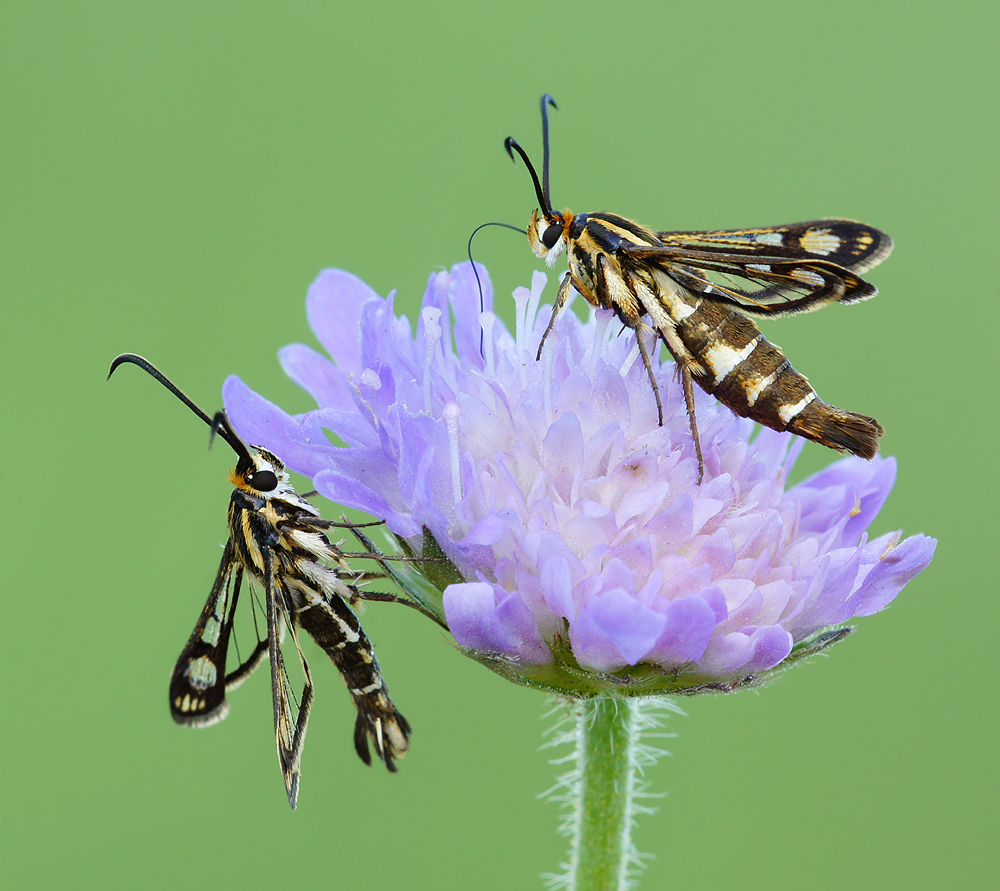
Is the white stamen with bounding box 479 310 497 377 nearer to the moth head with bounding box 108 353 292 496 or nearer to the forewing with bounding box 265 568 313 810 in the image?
the moth head with bounding box 108 353 292 496

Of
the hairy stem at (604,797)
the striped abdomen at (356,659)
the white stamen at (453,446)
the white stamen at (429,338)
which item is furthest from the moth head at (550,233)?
the hairy stem at (604,797)

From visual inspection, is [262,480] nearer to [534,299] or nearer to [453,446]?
[453,446]

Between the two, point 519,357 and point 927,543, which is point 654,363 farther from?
point 927,543

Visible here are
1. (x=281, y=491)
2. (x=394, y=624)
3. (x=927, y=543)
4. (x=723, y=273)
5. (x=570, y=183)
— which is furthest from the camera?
(x=570, y=183)

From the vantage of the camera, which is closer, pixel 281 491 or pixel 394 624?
pixel 281 491

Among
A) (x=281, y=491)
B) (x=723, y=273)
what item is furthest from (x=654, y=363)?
(x=281, y=491)
